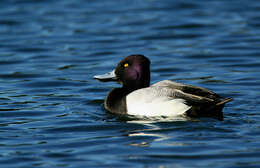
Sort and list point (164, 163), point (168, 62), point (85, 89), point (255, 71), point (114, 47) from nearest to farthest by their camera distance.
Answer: point (164, 163), point (85, 89), point (255, 71), point (168, 62), point (114, 47)

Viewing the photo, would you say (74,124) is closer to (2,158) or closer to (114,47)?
(2,158)

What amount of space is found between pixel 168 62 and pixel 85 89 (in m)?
2.73

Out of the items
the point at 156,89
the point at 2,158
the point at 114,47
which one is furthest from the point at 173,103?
the point at 114,47

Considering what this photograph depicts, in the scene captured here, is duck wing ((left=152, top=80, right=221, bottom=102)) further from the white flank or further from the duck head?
Result: the duck head

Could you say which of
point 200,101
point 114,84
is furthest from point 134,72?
point 114,84

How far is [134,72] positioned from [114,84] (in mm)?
2218

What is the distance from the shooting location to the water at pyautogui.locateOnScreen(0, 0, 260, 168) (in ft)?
21.4

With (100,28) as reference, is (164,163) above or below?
below

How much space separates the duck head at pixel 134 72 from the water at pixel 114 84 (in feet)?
2.07

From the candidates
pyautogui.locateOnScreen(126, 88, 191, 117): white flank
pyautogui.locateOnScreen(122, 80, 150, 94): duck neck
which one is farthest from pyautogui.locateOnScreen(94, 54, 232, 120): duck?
pyautogui.locateOnScreen(122, 80, 150, 94): duck neck

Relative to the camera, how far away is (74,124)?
8.01 m

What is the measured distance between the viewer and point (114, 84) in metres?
11.0

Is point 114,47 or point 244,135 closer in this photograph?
point 244,135

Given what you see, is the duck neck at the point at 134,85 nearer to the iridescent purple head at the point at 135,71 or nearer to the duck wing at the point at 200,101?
the iridescent purple head at the point at 135,71
